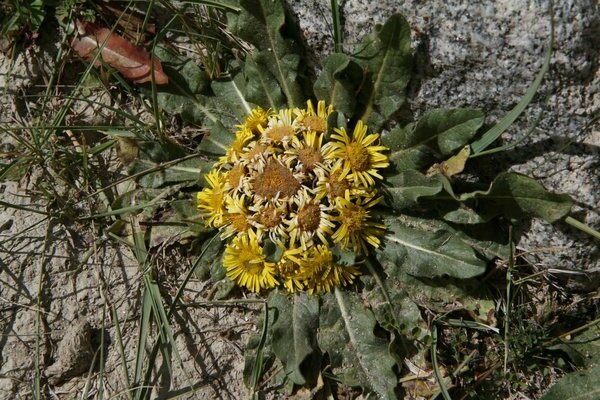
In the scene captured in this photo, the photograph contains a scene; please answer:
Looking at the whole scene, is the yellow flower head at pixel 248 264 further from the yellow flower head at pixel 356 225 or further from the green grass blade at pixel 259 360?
the yellow flower head at pixel 356 225

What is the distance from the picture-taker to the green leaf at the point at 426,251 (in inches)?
113

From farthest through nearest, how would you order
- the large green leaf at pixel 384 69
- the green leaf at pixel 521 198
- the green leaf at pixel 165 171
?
1. the green leaf at pixel 165 171
2. the large green leaf at pixel 384 69
3. the green leaf at pixel 521 198

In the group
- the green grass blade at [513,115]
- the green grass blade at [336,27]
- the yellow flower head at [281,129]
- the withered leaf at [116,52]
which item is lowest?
the green grass blade at [513,115]

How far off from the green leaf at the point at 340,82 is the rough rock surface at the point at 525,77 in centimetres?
11

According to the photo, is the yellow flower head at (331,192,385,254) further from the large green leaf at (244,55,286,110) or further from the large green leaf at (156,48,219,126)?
the large green leaf at (156,48,219,126)

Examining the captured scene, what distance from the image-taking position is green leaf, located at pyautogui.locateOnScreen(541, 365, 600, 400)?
2.88 metres

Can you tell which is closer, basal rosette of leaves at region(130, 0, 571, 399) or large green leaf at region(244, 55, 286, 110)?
basal rosette of leaves at region(130, 0, 571, 399)

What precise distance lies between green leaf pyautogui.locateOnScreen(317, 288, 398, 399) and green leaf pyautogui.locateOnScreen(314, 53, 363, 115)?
0.89m

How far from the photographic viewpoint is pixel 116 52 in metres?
3.55

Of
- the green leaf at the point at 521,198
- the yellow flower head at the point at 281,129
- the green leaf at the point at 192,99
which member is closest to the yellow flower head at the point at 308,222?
the yellow flower head at the point at 281,129

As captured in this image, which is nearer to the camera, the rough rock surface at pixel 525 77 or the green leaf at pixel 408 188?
the rough rock surface at pixel 525 77

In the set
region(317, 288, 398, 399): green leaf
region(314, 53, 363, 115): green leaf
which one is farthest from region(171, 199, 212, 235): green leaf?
region(314, 53, 363, 115): green leaf

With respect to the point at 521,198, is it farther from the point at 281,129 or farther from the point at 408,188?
the point at 281,129

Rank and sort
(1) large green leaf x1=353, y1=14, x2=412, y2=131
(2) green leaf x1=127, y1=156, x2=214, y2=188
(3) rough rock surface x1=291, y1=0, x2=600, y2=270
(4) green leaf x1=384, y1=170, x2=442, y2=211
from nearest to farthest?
(3) rough rock surface x1=291, y1=0, x2=600, y2=270
(1) large green leaf x1=353, y1=14, x2=412, y2=131
(4) green leaf x1=384, y1=170, x2=442, y2=211
(2) green leaf x1=127, y1=156, x2=214, y2=188
